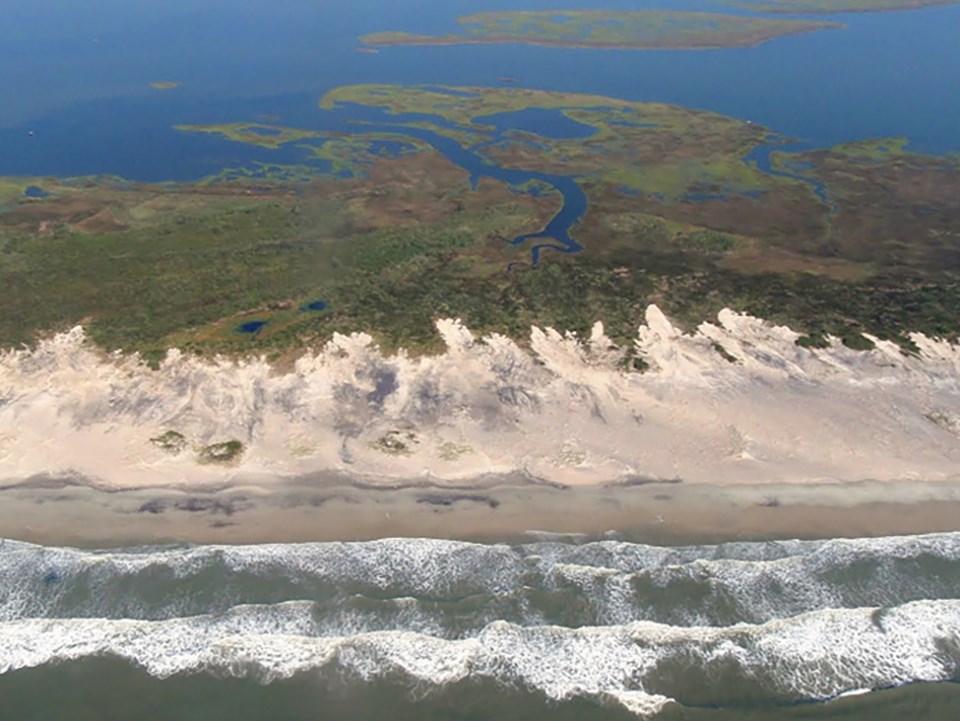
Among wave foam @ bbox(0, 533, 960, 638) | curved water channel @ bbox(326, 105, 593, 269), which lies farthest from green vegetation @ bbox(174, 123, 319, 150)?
wave foam @ bbox(0, 533, 960, 638)

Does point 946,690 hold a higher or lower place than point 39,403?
lower

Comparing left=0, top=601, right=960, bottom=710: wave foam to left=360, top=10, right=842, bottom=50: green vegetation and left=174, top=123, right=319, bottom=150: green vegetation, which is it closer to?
left=174, top=123, right=319, bottom=150: green vegetation

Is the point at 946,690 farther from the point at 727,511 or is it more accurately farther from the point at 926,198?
the point at 926,198

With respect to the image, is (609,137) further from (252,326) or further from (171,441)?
(171,441)

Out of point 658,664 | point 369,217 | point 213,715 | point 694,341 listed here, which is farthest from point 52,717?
point 369,217

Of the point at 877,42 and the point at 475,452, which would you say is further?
the point at 877,42

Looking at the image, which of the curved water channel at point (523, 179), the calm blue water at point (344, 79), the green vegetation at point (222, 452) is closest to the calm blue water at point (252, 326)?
the green vegetation at point (222, 452)

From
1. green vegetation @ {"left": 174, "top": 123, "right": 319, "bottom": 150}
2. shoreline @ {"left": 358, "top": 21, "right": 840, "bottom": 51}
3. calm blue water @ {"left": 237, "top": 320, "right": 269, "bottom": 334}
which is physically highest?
shoreline @ {"left": 358, "top": 21, "right": 840, "bottom": 51}
